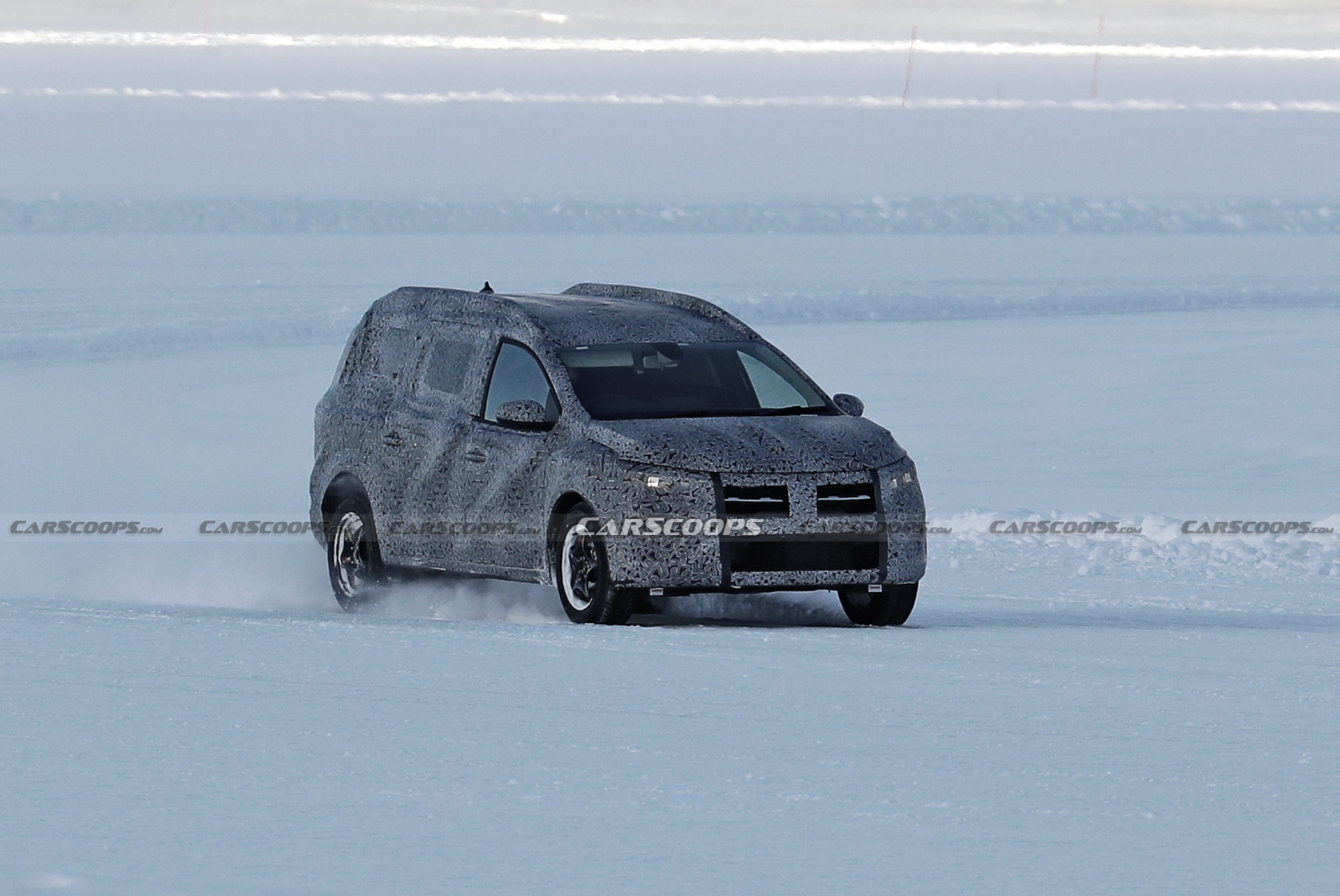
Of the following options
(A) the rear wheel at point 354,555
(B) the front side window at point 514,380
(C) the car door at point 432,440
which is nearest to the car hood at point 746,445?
(B) the front side window at point 514,380

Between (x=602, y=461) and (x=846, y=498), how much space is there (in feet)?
3.60

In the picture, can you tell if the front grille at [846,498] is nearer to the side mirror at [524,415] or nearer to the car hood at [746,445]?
the car hood at [746,445]

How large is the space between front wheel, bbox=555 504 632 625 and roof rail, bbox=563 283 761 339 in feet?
4.80

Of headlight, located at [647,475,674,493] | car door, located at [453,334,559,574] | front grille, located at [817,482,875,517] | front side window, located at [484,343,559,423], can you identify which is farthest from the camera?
front side window, located at [484,343,559,423]

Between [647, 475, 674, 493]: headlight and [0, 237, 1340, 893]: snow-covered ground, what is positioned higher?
[647, 475, 674, 493]: headlight

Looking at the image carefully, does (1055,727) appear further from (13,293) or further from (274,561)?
(13,293)

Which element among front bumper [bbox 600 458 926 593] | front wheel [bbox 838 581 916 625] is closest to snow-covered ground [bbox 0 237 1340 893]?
front wheel [bbox 838 581 916 625]

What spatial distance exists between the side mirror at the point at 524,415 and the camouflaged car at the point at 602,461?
0.5 inches

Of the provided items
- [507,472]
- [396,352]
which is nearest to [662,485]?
[507,472]

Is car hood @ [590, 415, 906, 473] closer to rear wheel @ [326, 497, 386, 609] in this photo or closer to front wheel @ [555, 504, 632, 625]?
front wheel @ [555, 504, 632, 625]

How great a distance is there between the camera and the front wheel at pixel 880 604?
33.3 feet

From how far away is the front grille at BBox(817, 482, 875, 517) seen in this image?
9648mm

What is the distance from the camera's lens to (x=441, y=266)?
3050cm

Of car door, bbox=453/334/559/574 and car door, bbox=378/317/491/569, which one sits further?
car door, bbox=378/317/491/569
